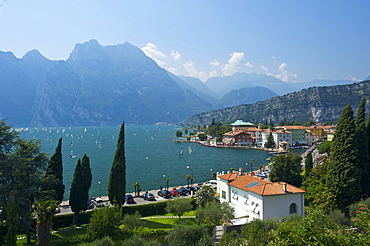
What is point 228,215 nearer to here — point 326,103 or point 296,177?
point 296,177

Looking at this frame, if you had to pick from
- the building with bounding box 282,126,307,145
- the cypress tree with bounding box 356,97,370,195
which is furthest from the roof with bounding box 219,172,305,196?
the building with bounding box 282,126,307,145

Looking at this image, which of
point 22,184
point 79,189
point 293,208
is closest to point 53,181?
point 22,184

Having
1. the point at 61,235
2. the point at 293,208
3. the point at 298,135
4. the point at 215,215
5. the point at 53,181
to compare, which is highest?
the point at 298,135

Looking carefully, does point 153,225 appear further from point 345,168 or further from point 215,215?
point 345,168

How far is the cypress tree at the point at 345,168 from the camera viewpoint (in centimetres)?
1986

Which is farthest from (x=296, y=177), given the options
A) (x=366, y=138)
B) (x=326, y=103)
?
(x=326, y=103)

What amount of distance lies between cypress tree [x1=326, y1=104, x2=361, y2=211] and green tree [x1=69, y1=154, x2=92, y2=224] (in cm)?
2025

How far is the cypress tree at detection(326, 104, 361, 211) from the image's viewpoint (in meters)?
19.9

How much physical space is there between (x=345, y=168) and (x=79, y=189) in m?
21.7

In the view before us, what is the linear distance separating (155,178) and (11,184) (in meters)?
30.0

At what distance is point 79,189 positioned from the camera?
70.7ft

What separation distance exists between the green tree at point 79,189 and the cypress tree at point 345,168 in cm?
2025

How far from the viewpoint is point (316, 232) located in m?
7.20

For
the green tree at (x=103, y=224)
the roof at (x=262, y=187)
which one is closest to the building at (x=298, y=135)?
the roof at (x=262, y=187)
